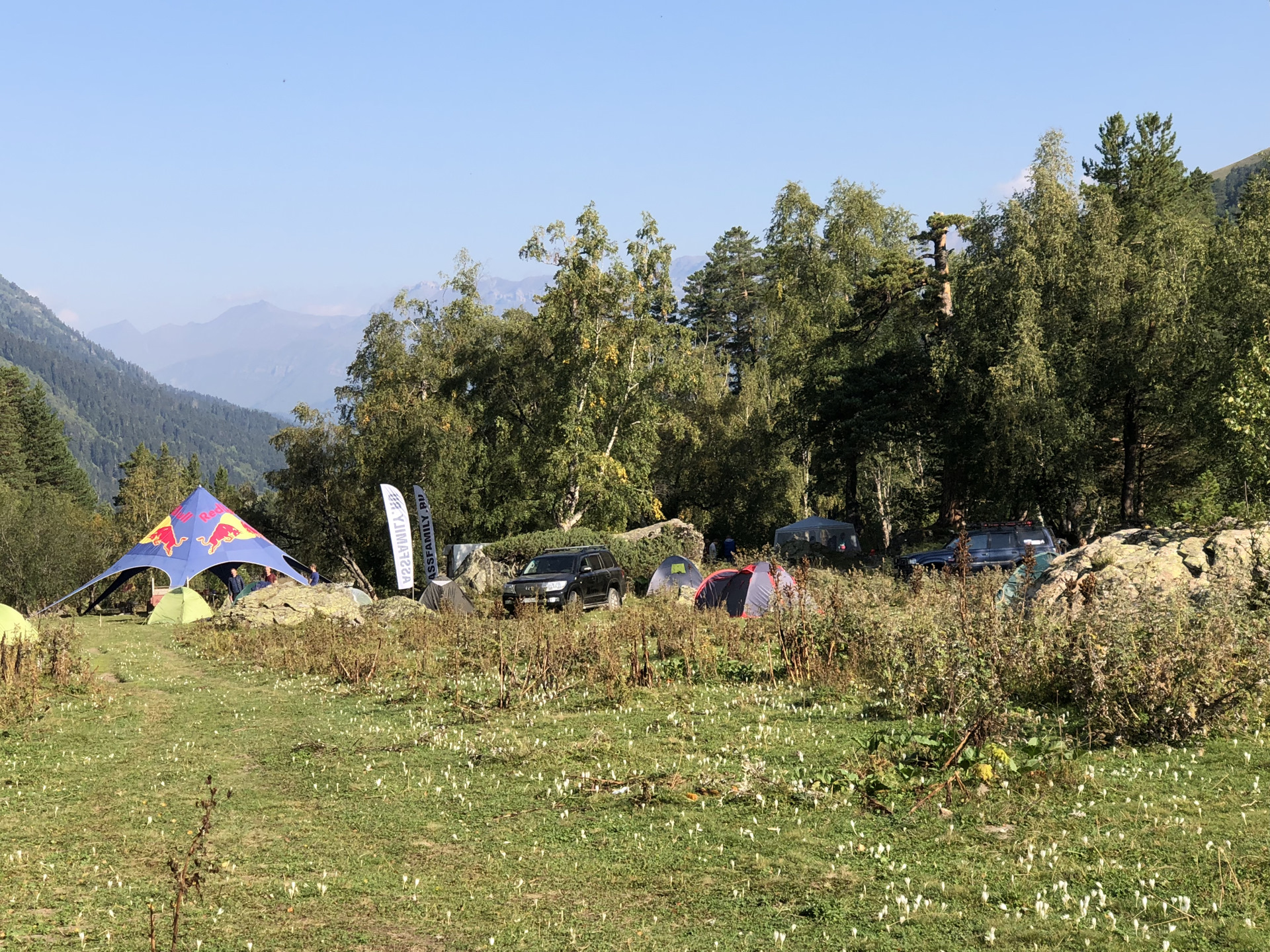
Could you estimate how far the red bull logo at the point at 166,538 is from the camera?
104 feet

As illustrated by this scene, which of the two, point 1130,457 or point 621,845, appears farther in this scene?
point 1130,457

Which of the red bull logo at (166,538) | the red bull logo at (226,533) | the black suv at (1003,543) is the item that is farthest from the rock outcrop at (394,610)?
the black suv at (1003,543)

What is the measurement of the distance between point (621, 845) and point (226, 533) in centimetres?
2895

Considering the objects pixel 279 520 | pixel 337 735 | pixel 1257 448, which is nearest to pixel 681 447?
pixel 279 520

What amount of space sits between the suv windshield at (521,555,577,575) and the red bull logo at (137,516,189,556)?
12.6 m

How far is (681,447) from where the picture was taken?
52.3 meters

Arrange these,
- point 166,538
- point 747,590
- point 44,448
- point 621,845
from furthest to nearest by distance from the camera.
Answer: point 44,448 → point 166,538 → point 747,590 → point 621,845

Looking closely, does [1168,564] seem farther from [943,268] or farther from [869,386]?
Answer: [943,268]

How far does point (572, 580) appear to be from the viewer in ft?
83.8

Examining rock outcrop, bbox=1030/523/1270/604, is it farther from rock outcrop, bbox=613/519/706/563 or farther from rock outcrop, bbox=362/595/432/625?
rock outcrop, bbox=613/519/706/563

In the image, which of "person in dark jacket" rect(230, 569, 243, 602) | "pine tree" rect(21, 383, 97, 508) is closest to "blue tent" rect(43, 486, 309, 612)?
"person in dark jacket" rect(230, 569, 243, 602)

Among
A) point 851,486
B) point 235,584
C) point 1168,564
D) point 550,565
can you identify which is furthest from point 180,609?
point 851,486

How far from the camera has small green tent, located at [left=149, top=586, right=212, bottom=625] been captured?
1113 inches

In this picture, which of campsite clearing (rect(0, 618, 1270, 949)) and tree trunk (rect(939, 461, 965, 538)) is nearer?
campsite clearing (rect(0, 618, 1270, 949))
